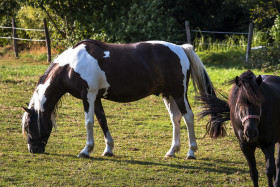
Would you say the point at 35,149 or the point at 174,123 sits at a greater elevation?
the point at 174,123

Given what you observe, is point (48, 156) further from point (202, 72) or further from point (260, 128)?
point (260, 128)

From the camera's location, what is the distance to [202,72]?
287 inches

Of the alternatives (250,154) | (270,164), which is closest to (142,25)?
(250,154)

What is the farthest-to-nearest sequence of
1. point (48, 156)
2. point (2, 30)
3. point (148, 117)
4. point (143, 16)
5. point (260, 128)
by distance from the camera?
point (2, 30), point (143, 16), point (148, 117), point (48, 156), point (260, 128)

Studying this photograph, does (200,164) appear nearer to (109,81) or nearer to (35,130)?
(109,81)

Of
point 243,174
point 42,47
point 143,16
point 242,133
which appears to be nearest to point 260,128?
point 242,133

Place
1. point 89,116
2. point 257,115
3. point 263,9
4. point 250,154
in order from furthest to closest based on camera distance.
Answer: point 263,9 → point 89,116 → point 250,154 → point 257,115

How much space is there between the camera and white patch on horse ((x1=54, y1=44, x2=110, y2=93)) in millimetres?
6848

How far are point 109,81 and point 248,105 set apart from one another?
2740mm

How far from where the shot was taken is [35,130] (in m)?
7.08

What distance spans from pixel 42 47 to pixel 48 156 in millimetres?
16339

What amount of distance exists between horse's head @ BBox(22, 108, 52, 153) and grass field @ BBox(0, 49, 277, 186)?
13 centimetres

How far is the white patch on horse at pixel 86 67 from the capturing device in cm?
685

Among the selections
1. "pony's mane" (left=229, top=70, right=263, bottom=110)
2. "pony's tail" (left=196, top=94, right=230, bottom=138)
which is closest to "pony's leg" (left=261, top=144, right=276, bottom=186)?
"pony's mane" (left=229, top=70, right=263, bottom=110)
